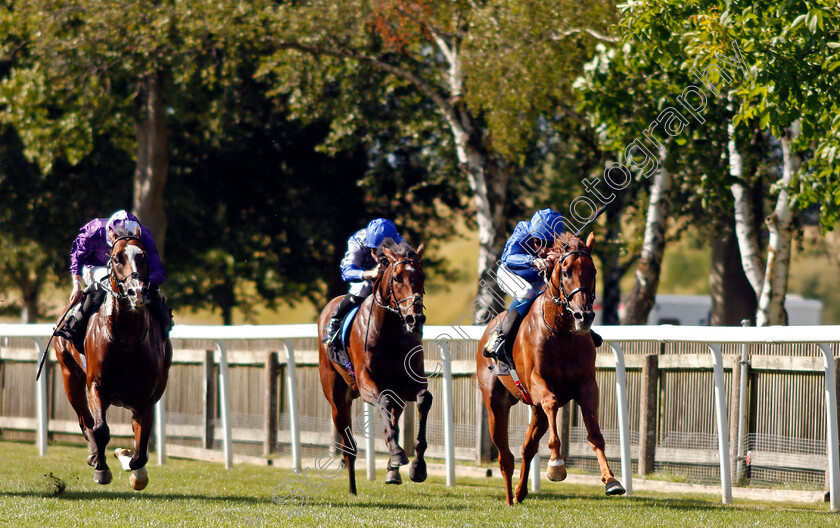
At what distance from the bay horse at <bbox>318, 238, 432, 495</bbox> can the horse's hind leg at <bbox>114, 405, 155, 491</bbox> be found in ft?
5.07

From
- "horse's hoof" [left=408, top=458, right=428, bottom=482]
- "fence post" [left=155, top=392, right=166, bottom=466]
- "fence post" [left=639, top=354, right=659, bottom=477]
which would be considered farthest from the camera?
"fence post" [left=155, top=392, right=166, bottom=466]

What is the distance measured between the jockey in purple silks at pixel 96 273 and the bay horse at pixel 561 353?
2685 millimetres

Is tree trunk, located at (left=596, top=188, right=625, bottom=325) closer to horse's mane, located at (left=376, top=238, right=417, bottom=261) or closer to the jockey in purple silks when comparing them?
the jockey in purple silks

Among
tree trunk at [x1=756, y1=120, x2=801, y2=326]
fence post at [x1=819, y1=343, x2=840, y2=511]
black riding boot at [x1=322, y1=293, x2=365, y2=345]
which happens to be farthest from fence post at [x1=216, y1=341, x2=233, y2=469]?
tree trunk at [x1=756, y1=120, x2=801, y2=326]

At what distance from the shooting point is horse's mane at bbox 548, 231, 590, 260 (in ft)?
22.7

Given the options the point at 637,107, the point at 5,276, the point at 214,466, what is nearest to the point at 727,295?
the point at 637,107

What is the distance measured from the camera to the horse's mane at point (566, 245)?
6.91 m

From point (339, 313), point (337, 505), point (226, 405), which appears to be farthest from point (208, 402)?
point (337, 505)

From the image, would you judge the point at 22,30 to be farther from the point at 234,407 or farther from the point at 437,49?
the point at 234,407

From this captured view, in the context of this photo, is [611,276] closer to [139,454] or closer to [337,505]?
[337,505]

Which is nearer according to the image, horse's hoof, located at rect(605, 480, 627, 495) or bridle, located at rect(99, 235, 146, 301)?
horse's hoof, located at rect(605, 480, 627, 495)

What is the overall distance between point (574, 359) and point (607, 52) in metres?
6.79

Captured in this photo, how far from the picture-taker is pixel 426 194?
2647 cm

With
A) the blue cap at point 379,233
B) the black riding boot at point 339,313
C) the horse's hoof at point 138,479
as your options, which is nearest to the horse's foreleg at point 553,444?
the blue cap at point 379,233
